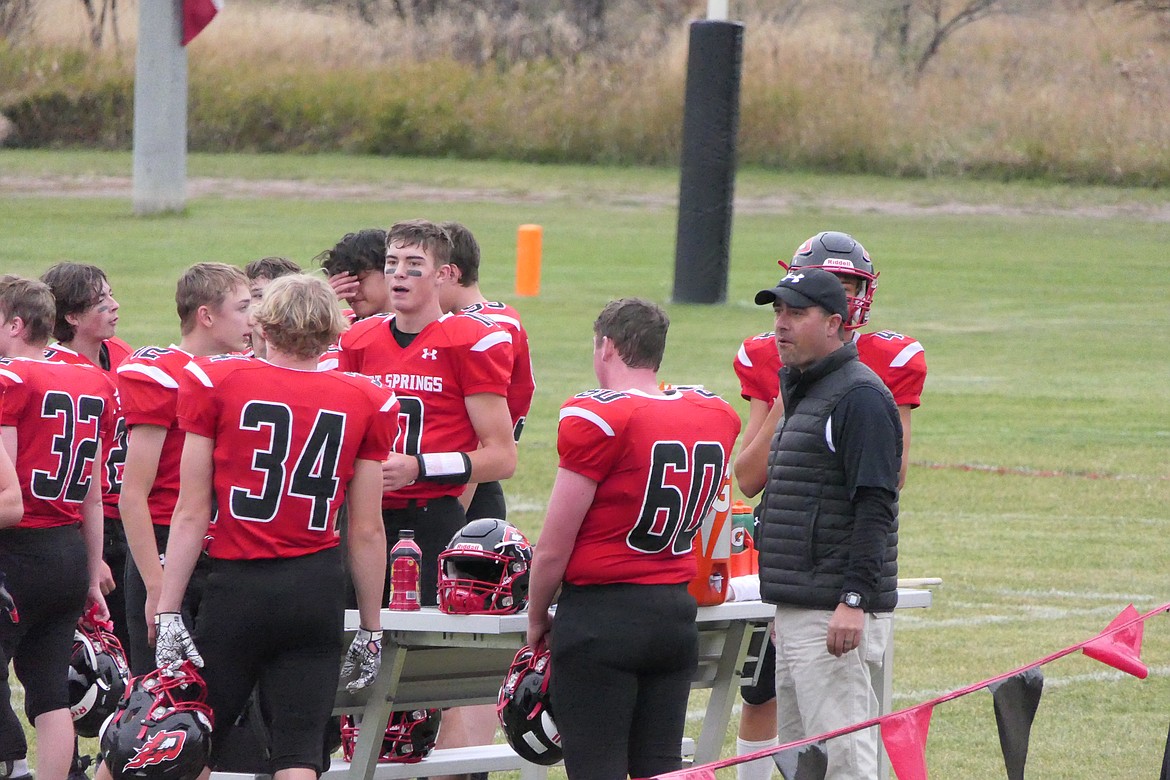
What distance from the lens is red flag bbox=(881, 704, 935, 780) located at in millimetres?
5105

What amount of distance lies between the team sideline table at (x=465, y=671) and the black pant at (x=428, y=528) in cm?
38

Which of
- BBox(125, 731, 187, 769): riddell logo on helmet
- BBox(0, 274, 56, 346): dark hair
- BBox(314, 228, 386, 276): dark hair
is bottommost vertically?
BBox(125, 731, 187, 769): riddell logo on helmet

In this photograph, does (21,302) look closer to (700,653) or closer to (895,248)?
(700,653)

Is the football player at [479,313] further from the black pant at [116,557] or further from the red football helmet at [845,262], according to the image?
the black pant at [116,557]

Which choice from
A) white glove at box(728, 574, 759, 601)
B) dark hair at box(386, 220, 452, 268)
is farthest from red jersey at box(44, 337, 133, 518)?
white glove at box(728, 574, 759, 601)

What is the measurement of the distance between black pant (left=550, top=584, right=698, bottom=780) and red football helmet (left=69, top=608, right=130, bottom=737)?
6.08 feet

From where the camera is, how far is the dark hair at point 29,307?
5.77 m

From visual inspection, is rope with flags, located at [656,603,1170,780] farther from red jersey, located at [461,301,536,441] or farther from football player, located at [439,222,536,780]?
red jersey, located at [461,301,536,441]

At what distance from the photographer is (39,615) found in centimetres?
581

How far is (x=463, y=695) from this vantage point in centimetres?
605

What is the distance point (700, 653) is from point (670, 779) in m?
1.19

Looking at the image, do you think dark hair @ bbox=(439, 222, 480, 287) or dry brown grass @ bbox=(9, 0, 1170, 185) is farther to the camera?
dry brown grass @ bbox=(9, 0, 1170, 185)

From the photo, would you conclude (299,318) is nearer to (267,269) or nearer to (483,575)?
(483,575)

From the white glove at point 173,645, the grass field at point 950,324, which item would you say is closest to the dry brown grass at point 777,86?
the grass field at point 950,324
